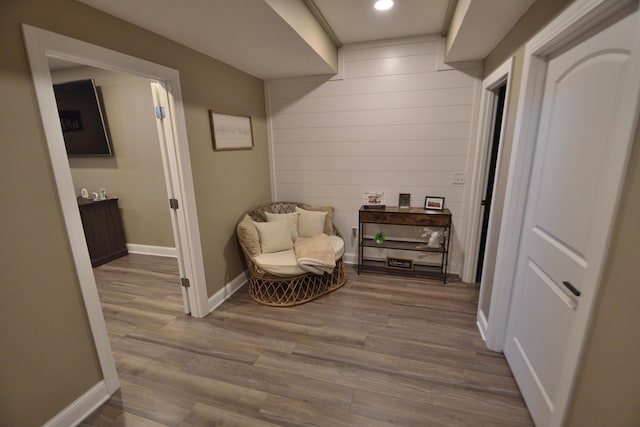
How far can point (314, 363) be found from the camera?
203cm

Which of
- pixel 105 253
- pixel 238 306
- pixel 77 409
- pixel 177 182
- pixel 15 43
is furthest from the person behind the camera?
pixel 105 253

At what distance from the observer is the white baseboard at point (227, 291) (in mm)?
2732

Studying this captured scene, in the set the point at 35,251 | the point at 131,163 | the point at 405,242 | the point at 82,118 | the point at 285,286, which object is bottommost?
the point at 285,286

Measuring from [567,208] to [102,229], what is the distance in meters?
4.84

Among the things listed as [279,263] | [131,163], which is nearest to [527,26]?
[279,263]

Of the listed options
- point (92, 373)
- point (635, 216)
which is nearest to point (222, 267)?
point (92, 373)

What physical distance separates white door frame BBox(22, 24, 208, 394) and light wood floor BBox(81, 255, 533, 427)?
1.32ft

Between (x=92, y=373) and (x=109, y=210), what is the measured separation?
2.86 metres

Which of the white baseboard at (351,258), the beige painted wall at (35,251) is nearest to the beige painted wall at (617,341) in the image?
the beige painted wall at (35,251)

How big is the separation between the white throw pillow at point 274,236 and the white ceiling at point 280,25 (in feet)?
5.31

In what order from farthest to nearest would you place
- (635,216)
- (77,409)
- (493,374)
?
(493,374) → (77,409) → (635,216)

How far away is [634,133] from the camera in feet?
2.99

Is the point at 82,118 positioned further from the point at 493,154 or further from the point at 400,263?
the point at 493,154

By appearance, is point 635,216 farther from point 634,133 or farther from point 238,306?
point 238,306
